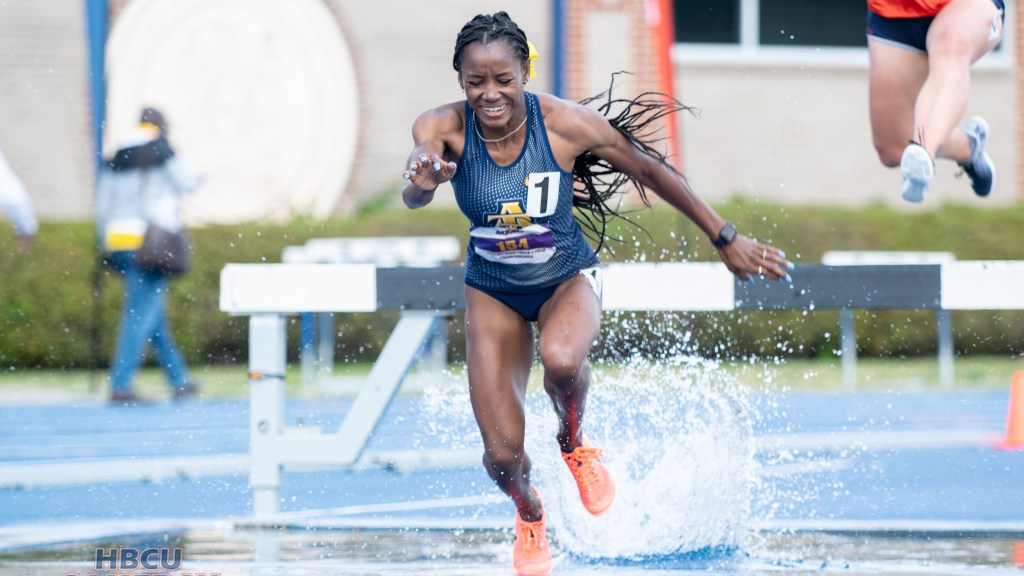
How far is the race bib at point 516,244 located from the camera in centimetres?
516

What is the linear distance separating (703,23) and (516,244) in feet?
43.8

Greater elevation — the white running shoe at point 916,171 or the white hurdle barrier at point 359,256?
the white running shoe at point 916,171

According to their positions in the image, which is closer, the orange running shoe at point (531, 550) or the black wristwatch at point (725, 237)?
the orange running shoe at point (531, 550)

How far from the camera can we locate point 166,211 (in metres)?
11.4

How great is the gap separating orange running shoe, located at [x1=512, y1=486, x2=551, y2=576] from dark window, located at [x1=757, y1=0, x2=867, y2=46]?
549 inches

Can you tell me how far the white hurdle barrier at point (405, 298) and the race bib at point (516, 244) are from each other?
32.9 inches

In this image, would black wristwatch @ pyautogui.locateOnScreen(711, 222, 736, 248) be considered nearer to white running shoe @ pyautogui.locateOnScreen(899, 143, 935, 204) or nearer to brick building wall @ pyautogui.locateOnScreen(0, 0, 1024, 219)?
white running shoe @ pyautogui.locateOnScreen(899, 143, 935, 204)

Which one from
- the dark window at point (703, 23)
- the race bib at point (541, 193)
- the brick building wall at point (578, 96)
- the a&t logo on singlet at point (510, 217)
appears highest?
the dark window at point (703, 23)

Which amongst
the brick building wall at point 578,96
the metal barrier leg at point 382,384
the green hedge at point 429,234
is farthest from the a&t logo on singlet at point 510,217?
the brick building wall at point 578,96

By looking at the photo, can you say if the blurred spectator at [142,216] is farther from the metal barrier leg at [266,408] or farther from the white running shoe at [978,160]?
the white running shoe at [978,160]

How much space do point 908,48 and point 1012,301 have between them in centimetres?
122

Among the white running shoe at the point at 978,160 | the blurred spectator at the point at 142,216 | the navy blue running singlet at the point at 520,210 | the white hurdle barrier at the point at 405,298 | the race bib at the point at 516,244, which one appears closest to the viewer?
the navy blue running singlet at the point at 520,210

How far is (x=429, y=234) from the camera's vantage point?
595 inches

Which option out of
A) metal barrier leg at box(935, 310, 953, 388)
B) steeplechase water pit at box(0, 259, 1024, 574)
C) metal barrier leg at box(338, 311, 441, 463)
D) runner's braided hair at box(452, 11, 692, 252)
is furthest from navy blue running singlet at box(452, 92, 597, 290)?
metal barrier leg at box(935, 310, 953, 388)
